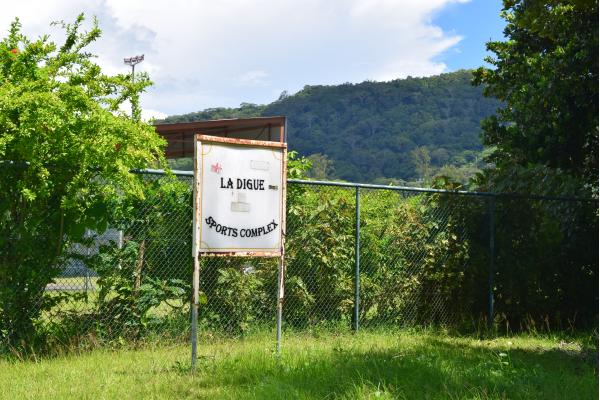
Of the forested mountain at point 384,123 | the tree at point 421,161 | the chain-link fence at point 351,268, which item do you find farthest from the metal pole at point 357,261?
the tree at point 421,161

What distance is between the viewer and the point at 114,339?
7449 millimetres

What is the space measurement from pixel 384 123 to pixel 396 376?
134761mm

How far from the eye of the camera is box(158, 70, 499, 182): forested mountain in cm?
11931

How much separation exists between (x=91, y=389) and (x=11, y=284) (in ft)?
6.45

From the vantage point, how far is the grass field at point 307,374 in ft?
17.5

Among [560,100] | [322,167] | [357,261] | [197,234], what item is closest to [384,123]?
[322,167]

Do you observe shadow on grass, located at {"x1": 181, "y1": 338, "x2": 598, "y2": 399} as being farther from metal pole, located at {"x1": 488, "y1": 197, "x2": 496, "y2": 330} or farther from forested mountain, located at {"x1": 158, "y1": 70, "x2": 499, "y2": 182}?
forested mountain, located at {"x1": 158, "y1": 70, "x2": 499, "y2": 182}

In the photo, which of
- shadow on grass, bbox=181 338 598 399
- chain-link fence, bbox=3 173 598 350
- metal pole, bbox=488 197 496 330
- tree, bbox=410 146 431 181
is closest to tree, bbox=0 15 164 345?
chain-link fence, bbox=3 173 598 350

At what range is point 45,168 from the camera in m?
6.62

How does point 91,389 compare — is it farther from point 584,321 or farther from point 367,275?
point 584,321

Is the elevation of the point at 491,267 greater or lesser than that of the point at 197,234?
lesser

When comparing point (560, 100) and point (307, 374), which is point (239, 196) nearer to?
point (307, 374)

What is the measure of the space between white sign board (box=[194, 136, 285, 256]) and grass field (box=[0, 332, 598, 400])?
1144mm

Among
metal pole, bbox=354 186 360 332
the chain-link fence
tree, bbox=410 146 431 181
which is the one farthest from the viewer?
tree, bbox=410 146 431 181
